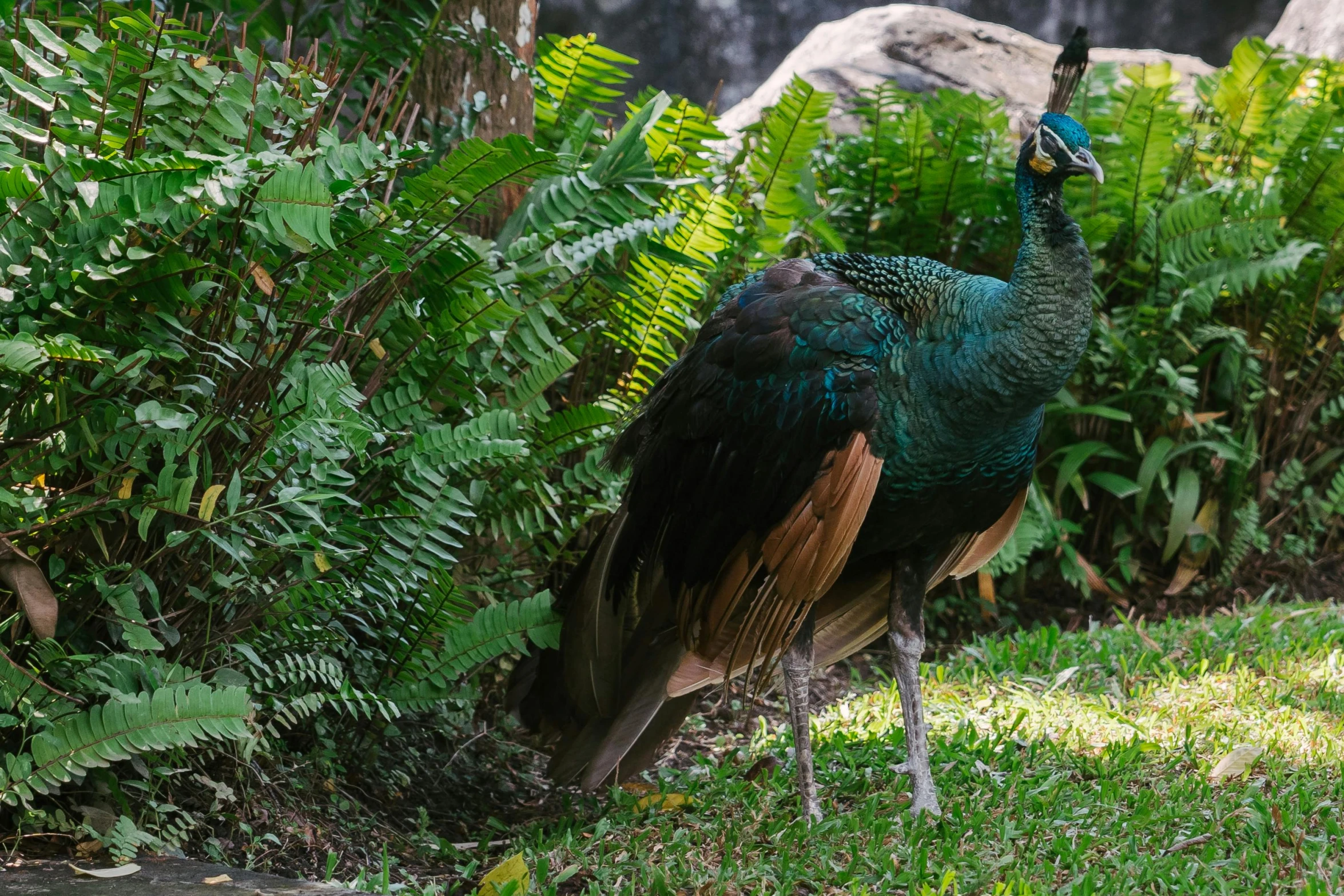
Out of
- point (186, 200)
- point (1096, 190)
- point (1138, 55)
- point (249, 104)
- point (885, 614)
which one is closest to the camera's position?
point (186, 200)

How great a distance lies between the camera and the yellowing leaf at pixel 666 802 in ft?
12.3

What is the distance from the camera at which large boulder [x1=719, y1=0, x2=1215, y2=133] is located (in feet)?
27.1

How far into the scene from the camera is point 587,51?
15.6 feet

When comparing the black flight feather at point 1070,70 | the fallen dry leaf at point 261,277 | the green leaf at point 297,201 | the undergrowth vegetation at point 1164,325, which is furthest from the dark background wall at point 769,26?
the green leaf at point 297,201

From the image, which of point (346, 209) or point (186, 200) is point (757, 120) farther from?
point (186, 200)

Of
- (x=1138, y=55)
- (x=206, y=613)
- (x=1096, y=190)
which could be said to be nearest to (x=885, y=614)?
(x=206, y=613)

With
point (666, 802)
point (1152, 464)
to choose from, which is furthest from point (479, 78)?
point (1152, 464)

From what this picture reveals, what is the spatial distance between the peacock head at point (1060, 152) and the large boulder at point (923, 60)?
4554 mm

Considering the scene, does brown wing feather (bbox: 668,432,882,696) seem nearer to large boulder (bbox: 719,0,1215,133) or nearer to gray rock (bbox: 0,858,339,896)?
gray rock (bbox: 0,858,339,896)

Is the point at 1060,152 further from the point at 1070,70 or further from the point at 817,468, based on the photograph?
the point at 817,468

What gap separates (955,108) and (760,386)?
3.36 metres

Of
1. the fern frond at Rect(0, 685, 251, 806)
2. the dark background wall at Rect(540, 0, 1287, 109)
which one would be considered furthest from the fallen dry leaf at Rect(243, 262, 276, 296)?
the dark background wall at Rect(540, 0, 1287, 109)

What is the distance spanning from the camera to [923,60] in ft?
28.7

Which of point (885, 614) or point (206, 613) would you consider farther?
point (885, 614)
